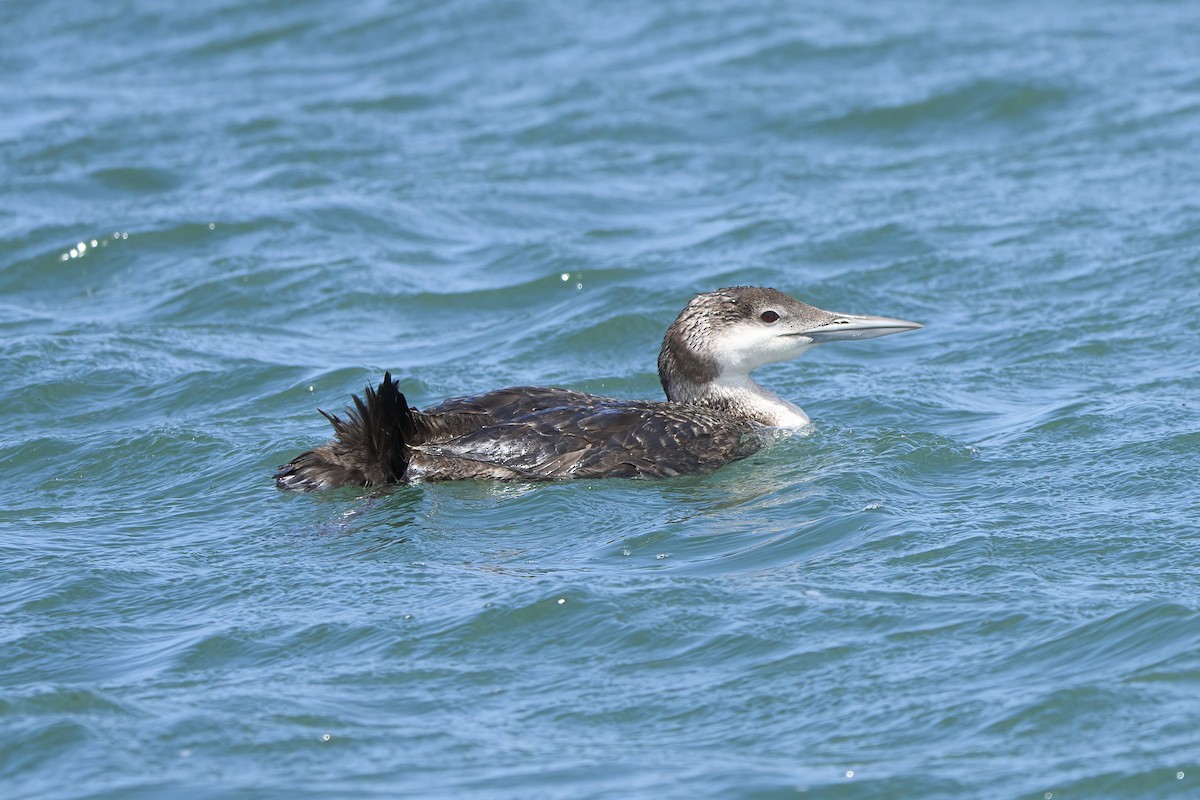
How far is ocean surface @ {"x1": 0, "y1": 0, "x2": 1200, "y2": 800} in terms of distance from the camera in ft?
19.9

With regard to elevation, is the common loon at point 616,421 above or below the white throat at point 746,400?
above

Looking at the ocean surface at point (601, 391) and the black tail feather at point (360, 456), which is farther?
the black tail feather at point (360, 456)

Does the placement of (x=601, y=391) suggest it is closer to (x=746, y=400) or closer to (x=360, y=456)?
(x=746, y=400)

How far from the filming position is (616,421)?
8672 millimetres

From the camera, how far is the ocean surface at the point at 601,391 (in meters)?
6.08

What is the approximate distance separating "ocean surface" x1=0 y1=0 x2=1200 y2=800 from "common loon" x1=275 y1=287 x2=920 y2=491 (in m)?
0.17

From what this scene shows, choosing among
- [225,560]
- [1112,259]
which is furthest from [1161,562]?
[1112,259]

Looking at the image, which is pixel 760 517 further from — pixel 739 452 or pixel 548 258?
pixel 548 258

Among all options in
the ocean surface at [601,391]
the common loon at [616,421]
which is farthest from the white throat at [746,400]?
the ocean surface at [601,391]

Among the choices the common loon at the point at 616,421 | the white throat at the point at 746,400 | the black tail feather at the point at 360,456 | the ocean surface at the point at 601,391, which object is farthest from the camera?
the white throat at the point at 746,400

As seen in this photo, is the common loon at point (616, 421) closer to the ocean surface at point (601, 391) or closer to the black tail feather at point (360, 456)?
the black tail feather at point (360, 456)

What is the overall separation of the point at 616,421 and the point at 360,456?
1238 millimetres

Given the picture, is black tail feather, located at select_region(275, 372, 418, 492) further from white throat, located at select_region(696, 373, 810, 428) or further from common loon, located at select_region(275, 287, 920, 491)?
white throat, located at select_region(696, 373, 810, 428)

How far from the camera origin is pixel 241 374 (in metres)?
10.8
